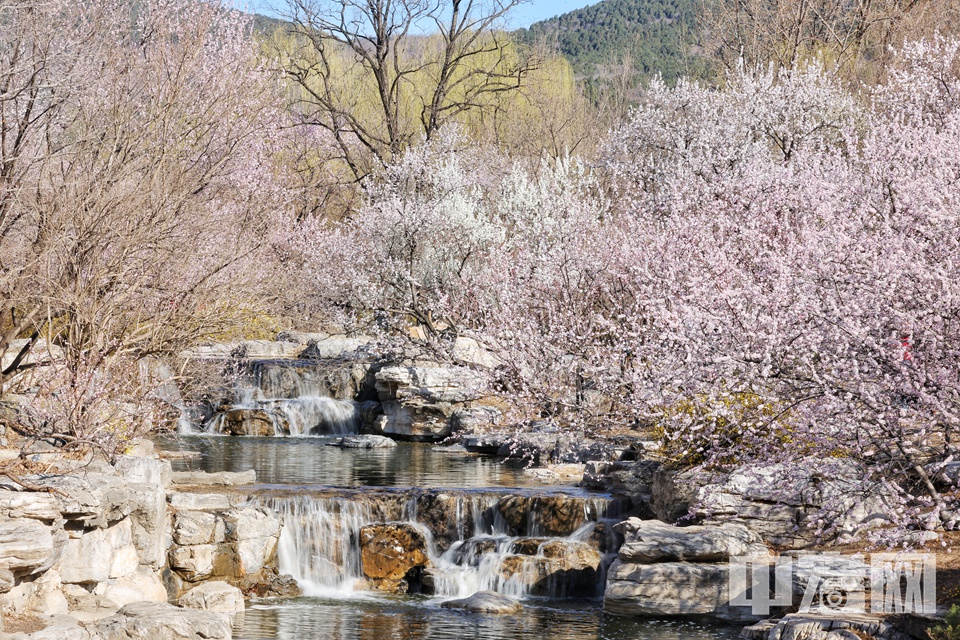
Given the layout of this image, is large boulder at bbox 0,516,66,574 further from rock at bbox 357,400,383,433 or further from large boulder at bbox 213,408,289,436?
rock at bbox 357,400,383,433

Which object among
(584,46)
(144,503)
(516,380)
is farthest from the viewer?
(584,46)

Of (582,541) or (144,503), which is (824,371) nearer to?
(582,541)

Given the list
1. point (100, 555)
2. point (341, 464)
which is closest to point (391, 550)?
point (100, 555)

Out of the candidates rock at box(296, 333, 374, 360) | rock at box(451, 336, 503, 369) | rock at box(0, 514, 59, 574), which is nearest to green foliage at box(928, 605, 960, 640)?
rock at box(0, 514, 59, 574)

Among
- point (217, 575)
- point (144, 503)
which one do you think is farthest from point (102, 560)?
point (217, 575)

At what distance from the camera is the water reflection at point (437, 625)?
9.16 meters

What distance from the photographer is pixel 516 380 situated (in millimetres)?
16859

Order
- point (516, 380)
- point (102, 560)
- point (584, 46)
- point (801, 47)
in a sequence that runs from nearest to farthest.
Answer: point (102, 560) < point (516, 380) < point (801, 47) < point (584, 46)

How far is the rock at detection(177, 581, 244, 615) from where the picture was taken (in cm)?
965

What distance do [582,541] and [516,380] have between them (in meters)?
5.58

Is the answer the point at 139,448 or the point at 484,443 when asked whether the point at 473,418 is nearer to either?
the point at 484,443

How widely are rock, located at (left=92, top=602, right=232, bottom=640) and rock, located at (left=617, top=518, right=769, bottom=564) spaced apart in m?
4.06

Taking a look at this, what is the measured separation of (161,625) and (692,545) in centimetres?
500

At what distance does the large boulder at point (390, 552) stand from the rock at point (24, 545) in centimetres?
434
